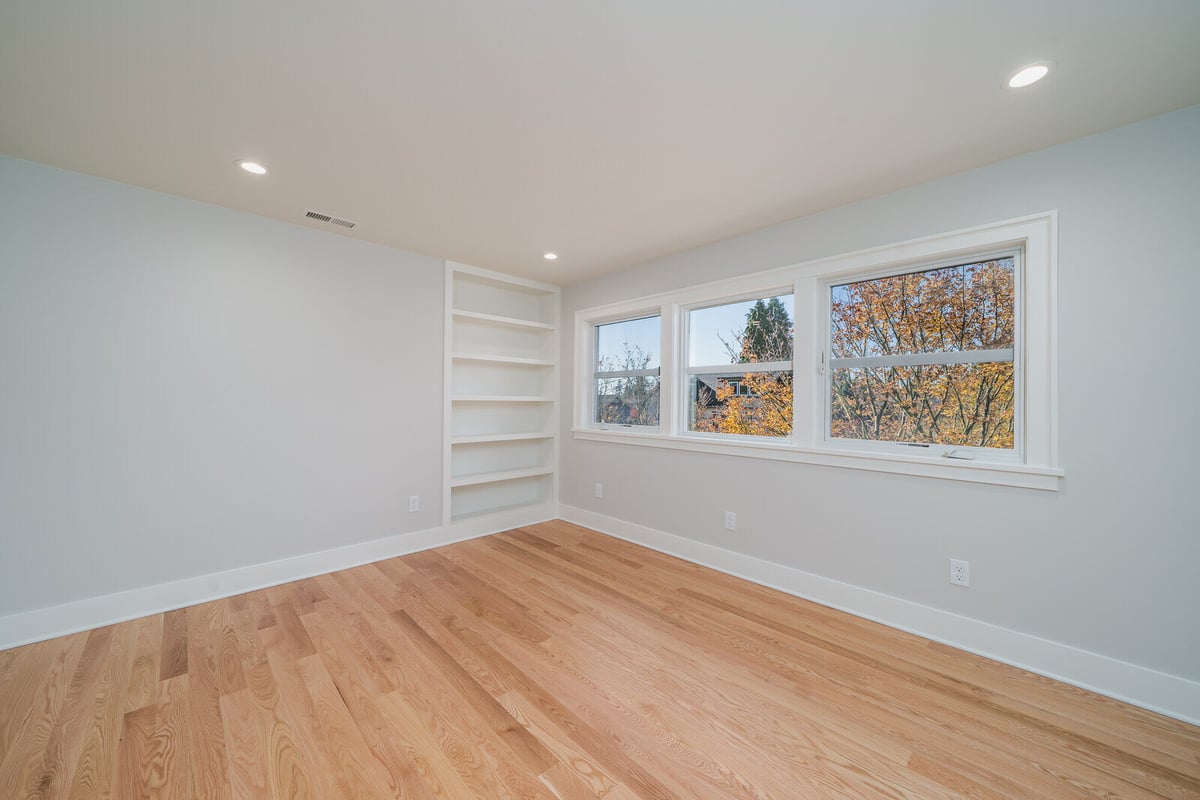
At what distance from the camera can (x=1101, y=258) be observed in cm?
194

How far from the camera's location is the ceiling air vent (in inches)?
113

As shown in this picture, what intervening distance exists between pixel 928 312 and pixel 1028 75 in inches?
45.5

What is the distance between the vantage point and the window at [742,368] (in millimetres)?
3084

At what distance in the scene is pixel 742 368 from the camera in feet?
10.8

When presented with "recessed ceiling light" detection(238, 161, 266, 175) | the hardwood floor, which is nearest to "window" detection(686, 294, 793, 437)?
the hardwood floor

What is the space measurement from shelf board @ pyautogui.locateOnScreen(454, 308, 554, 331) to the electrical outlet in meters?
3.61

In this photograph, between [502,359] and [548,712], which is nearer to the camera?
[548,712]

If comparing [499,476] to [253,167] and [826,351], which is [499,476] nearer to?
[253,167]

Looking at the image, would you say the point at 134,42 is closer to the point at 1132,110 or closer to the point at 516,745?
the point at 516,745

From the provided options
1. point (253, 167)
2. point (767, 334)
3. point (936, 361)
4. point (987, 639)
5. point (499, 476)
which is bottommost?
point (987, 639)

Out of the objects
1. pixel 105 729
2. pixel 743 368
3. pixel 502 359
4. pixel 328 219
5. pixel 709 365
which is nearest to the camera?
pixel 105 729

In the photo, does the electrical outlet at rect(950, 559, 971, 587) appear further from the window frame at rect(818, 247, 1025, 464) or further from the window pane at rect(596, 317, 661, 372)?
the window pane at rect(596, 317, 661, 372)

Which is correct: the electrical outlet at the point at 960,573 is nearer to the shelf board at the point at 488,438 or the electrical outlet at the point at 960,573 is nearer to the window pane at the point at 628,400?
the window pane at the point at 628,400

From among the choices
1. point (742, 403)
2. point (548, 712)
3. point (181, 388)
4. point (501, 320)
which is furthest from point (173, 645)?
point (742, 403)
